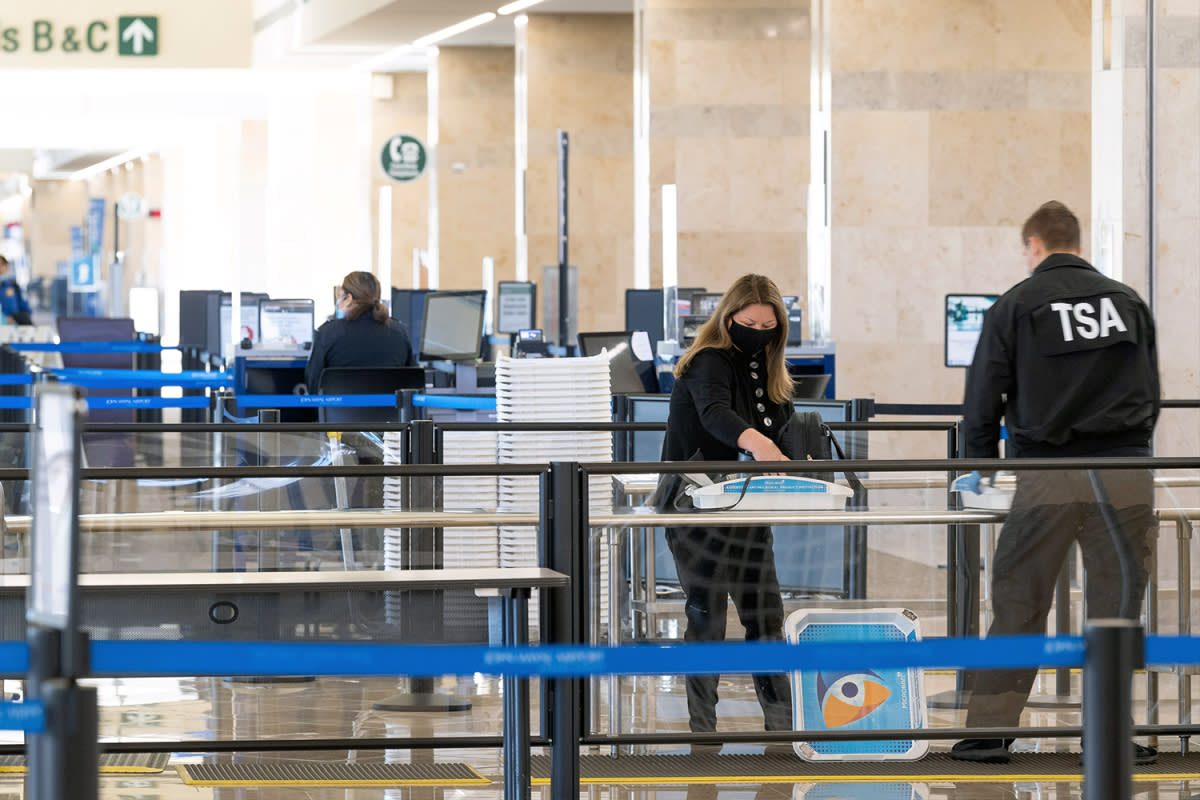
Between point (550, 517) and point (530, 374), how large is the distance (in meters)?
2.58

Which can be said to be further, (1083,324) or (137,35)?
(137,35)

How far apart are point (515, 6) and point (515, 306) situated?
414 centimetres

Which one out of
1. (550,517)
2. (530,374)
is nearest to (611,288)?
(530,374)

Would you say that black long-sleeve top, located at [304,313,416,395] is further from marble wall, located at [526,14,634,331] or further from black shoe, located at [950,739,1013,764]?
marble wall, located at [526,14,634,331]

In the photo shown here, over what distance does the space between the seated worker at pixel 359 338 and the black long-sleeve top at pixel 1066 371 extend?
19.1ft

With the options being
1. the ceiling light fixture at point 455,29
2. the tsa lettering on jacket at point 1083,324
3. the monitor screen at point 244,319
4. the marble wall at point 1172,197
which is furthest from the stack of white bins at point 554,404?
the ceiling light fixture at point 455,29

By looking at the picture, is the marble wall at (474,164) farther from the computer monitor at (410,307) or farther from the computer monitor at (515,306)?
the computer monitor at (410,307)

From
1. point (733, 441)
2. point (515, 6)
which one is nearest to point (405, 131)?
point (515, 6)

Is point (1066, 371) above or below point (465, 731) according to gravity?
above

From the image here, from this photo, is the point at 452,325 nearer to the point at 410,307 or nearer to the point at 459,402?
the point at 410,307

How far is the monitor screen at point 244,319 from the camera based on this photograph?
1437 centimetres

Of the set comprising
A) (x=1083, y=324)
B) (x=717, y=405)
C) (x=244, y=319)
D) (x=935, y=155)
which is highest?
(x=935, y=155)

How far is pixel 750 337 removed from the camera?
5516 mm

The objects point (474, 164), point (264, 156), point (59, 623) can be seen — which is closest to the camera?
point (59, 623)
